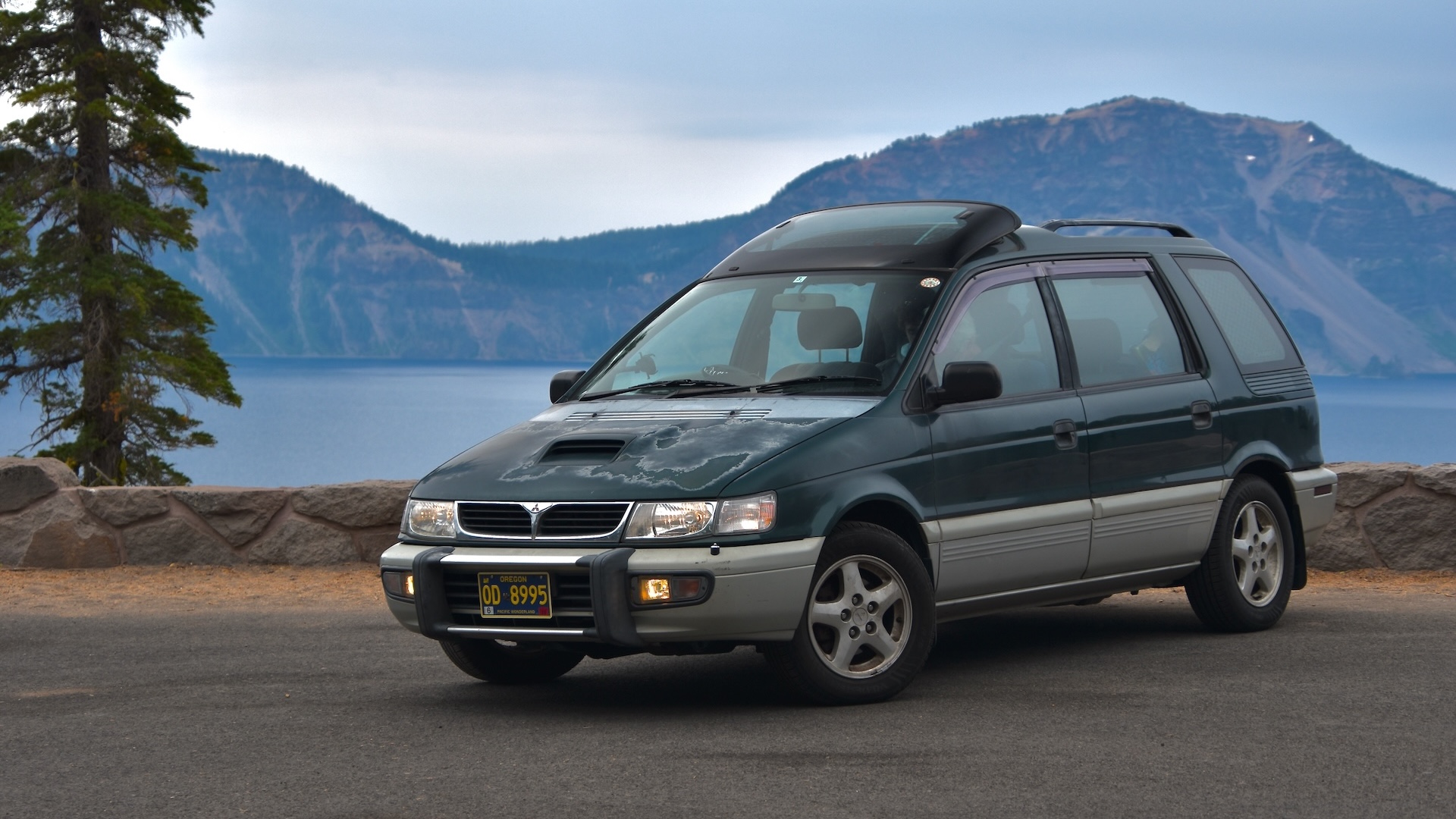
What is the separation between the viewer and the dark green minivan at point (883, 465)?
6.20 metres

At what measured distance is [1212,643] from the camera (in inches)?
320

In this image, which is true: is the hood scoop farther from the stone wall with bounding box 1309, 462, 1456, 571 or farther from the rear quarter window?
the stone wall with bounding box 1309, 462, 1456, 571

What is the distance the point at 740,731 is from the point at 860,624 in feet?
2.35

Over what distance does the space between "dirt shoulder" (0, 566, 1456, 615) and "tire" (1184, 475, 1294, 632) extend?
1.88 meters

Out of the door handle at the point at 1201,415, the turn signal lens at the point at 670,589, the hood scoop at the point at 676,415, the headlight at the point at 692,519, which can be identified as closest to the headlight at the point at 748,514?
the headlight at the point at 692,519

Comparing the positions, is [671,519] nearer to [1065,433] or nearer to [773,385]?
[773,385]

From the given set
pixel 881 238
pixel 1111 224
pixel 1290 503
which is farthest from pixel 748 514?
pixel 1290 503

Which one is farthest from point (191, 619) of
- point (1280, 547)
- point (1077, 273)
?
point (1280, 547)

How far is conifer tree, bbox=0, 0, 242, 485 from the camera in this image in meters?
27.9

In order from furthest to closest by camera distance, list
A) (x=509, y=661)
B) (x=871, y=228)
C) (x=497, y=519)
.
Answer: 1. (x=871, y=228)
2. (x=509, y=661)
3. (x=497, y=519)

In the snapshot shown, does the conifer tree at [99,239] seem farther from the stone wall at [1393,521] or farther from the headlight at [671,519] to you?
the headlight at [671,519]

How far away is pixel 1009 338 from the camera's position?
24.7 feet

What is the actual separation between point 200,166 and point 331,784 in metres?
26.3

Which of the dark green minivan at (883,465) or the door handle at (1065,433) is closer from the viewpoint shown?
the dark green minivan at (883,465)
